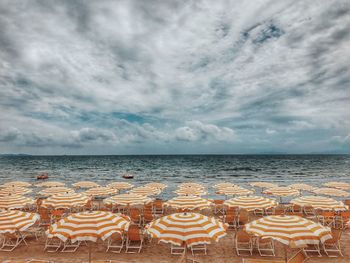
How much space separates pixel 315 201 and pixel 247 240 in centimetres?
444

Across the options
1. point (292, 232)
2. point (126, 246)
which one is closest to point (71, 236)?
point (126, 246)

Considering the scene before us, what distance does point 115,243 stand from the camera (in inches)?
416

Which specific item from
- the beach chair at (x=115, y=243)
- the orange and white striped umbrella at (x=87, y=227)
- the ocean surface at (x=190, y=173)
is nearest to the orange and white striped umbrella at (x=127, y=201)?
the beach chair at (x=115, y=243)

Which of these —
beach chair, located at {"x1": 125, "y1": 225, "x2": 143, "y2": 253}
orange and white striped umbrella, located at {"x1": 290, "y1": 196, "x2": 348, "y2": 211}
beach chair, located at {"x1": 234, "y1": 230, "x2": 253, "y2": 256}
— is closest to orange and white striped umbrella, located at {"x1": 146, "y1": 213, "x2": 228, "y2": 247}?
beach chair, located at {"x1": 234, "y1": 230, "x2": 253, "y2": 256}

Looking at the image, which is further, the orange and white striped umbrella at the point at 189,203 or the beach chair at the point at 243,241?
the orange and white striped umbrella at the point at 189,203

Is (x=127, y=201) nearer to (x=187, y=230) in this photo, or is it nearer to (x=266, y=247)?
(x=266, y=247)

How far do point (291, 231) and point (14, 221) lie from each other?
26.9ft

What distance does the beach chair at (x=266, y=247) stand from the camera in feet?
31.2

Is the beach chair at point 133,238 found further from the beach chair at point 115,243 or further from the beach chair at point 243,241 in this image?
the beach chair at point 243,241

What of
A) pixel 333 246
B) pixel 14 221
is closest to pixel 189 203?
pixel 333 246

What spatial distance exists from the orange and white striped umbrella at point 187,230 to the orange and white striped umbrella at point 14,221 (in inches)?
173

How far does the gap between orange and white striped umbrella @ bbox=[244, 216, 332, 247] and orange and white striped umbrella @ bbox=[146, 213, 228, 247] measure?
1060mm

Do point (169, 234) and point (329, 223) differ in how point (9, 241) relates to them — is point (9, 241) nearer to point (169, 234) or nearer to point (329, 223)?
point (169, 234)

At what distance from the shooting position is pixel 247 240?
962 cm
